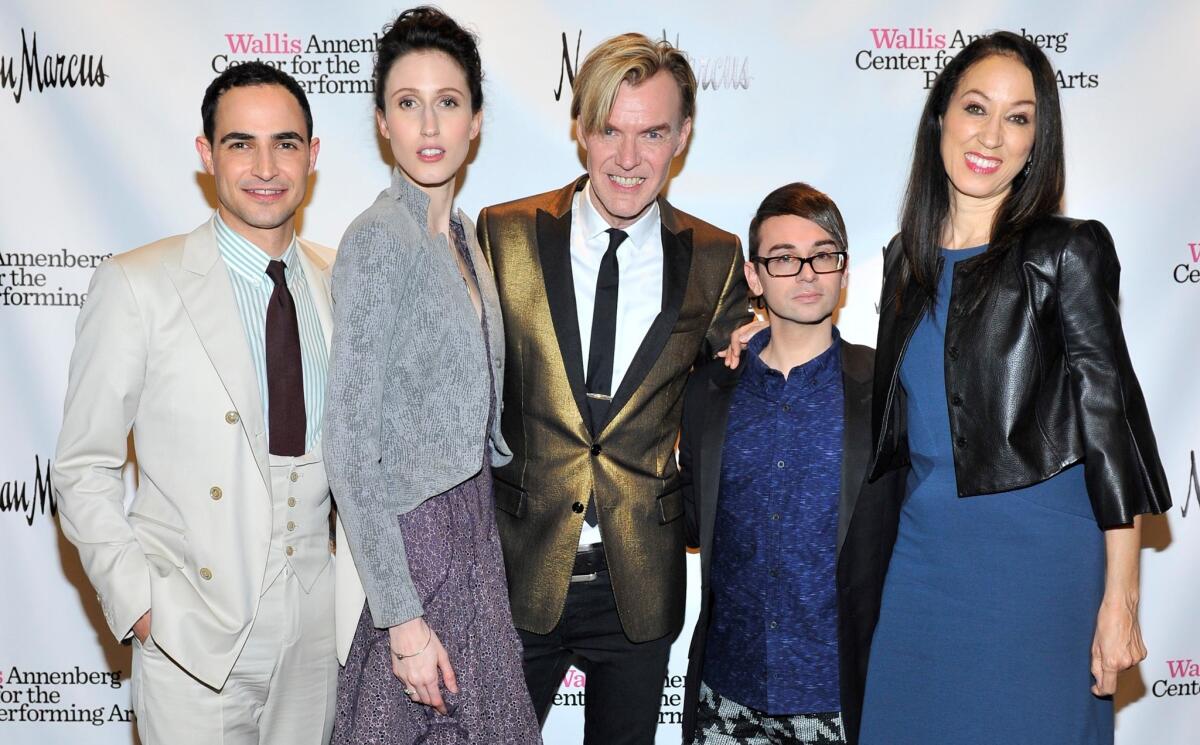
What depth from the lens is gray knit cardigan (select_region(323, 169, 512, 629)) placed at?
1831mm

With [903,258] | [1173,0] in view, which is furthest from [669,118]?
[1173,0]

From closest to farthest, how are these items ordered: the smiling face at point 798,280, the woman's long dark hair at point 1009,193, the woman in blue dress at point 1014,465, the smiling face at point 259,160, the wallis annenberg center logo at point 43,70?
the woman in blue dress at point 1014,465 → the woman's long dark hair at point 1009,193 → the smiling face at point 259,160 → the smiling face at point 798,280 → the wallis annenberg center logo at point 43,70

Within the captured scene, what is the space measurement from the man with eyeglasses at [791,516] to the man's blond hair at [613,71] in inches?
18.3

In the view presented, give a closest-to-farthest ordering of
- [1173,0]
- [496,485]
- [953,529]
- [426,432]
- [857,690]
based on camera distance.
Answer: [426,432] < [953,529] < [857,690] < [496,485] < [1173,0]

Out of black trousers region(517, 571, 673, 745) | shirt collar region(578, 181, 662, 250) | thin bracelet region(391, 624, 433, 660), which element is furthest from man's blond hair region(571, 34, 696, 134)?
thin bracelet region(391, 624, 433, 660)

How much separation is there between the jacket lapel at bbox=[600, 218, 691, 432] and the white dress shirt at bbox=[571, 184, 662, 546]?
1.1 inches

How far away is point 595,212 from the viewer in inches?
98.0

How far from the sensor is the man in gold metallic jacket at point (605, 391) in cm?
235

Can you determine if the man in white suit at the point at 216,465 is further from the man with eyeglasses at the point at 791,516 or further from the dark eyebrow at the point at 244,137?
the man with eyeglasses at the point at 791,516

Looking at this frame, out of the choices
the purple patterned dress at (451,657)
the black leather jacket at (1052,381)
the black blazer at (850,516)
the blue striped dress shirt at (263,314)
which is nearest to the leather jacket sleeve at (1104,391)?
the black leather jacket at (1052,381)

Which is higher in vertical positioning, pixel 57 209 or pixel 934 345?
pixel 57 209

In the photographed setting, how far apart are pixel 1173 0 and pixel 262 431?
3174 mm

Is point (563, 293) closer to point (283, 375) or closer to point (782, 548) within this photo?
point (283, 375)

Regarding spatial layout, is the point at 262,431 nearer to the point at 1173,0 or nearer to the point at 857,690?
the point at 857,690
